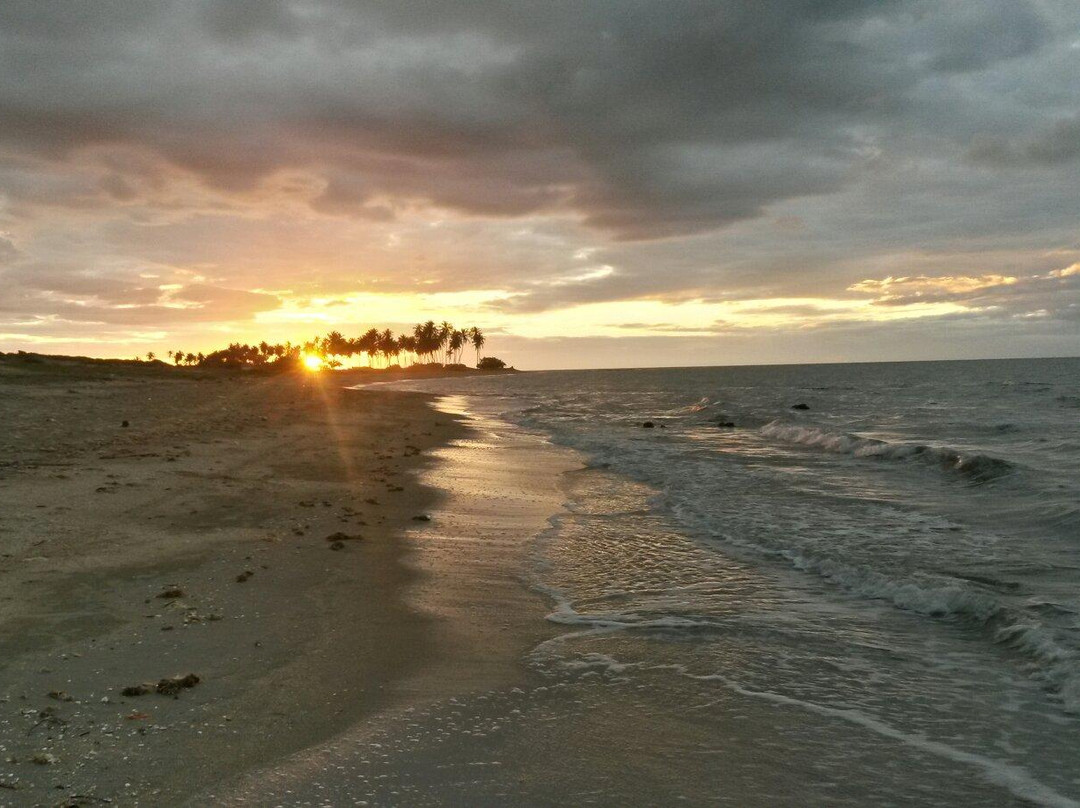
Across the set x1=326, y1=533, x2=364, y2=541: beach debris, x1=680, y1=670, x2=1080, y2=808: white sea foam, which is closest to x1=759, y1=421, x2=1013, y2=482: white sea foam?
x1=326, y1=533, x2=364, y2=541: beach debris

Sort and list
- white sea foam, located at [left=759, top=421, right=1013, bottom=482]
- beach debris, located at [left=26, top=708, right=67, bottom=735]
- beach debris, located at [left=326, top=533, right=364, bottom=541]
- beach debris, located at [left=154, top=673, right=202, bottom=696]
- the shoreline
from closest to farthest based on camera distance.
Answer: the shoreline → beach debris, located at [left=26, top=708, right=67, bottom=735] → beach debris, located at [left=154, top=673, right=202, bottom=696] → beach debris, located at [left=326, top=533, right=364, bottom=541] → white sea foam, located at [left=759, top=421, right=1013, bottom=482]

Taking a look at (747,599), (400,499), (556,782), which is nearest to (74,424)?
(400,499)

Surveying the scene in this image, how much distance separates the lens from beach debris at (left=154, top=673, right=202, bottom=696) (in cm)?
525

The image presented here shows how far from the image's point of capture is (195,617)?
6.84 m

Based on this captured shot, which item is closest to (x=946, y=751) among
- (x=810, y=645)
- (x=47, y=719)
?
(x=810, y=645)

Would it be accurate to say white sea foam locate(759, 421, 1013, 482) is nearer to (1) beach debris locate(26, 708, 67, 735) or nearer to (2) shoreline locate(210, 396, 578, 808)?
(2) shoreline locate(210, 396, 578, 808)

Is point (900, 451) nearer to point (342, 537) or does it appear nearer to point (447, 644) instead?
point (342, 537)

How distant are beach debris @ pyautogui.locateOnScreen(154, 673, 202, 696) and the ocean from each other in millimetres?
2340

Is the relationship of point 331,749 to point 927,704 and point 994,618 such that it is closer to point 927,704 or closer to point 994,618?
point 927,704

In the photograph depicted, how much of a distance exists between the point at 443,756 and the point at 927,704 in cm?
383

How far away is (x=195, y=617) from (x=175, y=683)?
1.58 metres

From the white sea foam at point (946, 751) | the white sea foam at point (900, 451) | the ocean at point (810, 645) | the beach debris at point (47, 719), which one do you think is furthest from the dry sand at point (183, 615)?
the white sea foam at point (900, 451)

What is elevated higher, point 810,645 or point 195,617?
point 195,617

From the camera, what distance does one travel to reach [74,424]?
20.0 m
